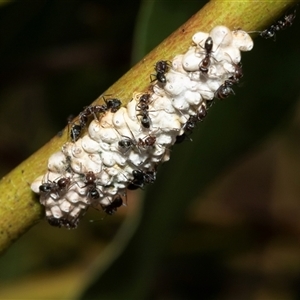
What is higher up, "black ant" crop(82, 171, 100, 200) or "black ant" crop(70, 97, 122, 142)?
"black ant" crop(70, 97, 122, 142)

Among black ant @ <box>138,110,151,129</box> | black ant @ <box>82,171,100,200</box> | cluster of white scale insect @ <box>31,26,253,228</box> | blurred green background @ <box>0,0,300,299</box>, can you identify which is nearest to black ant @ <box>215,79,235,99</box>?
cluster of white scale insect @ <box>31,26,253,228</box>

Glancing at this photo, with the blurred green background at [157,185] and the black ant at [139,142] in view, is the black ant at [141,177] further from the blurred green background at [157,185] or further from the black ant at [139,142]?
the blurred green background at [157,185]

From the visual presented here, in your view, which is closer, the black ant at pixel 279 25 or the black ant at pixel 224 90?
the black ant at pixel 224 90

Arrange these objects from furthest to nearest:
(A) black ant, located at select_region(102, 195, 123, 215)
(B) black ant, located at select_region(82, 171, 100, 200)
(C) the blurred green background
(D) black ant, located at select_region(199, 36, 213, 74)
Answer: (C) the blurred green background
(A) black ant, located at select_region(102, 195, 123, 215)
(B) black ant, located at select_region(82, 171, 100, 200)
(D) black ant, located at select_region(199, 36, 213, 74)

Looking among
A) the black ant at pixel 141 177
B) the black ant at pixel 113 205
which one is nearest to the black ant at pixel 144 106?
the black ant at pixel 141 177

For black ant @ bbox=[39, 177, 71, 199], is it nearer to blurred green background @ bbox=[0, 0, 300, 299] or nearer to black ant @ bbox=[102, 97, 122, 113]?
black ant @ bbox=[102, 97, 122, 113]

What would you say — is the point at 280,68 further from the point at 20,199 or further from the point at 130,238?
the point at 20,199

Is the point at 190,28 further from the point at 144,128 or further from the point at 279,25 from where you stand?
the point at 279,25
